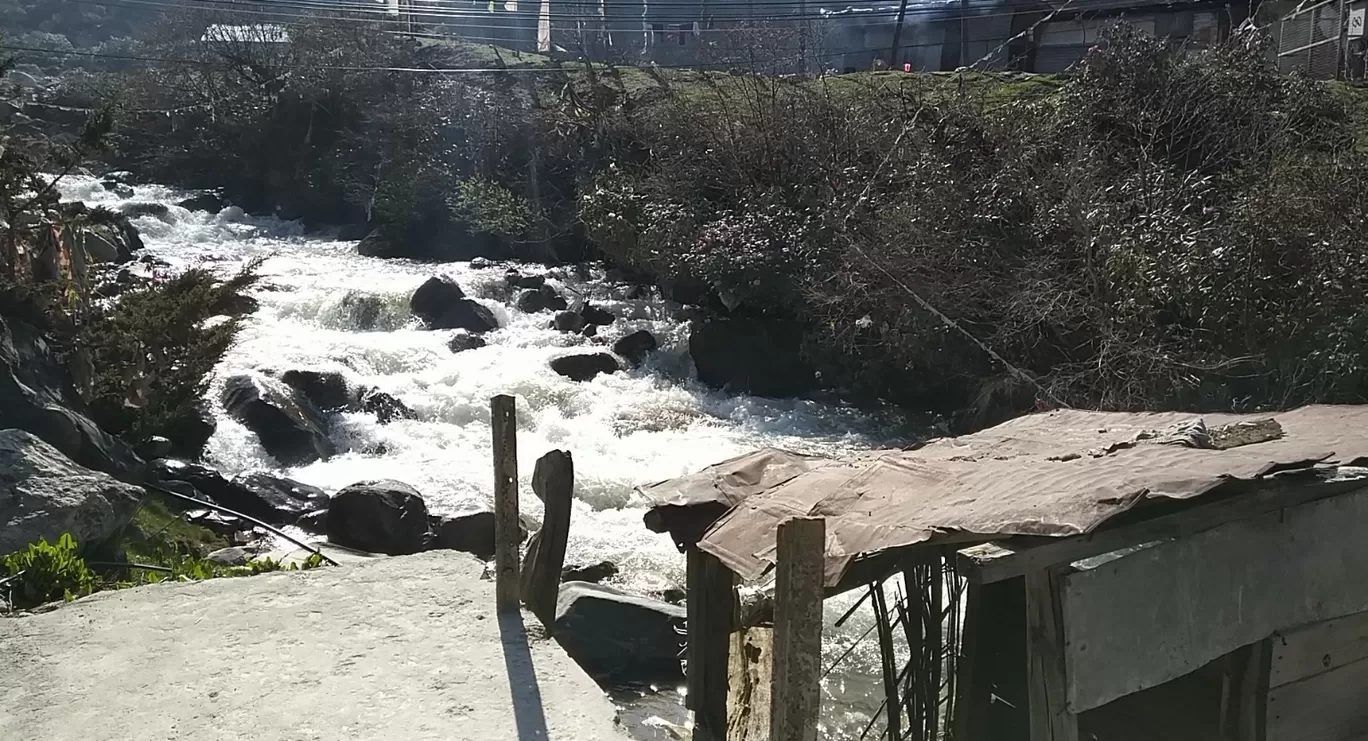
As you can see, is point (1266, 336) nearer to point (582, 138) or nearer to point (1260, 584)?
point (1260, 584)

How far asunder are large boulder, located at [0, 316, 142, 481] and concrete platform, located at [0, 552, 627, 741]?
13.1 ft

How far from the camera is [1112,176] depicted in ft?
47.6

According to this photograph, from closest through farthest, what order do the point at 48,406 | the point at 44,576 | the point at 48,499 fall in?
the point at 44,576 → the point at 48,499 → the point at 48,406

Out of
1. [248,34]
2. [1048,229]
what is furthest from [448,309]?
[248,34]

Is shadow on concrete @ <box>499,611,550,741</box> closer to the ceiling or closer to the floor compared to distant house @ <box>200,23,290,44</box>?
closer to the floor

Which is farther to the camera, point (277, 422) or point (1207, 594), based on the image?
point (277, 422)

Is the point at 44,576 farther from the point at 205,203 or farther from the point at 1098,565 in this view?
the point at 205,203

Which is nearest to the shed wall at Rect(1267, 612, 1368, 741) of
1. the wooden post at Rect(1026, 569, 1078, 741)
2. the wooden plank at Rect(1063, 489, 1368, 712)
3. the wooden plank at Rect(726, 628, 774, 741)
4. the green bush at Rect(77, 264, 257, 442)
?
the wooden plank at Rect(1063, 489, 1368, 712)

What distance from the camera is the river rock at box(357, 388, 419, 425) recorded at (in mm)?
14984

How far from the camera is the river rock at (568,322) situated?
18.7 metres

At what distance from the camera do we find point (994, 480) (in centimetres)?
496

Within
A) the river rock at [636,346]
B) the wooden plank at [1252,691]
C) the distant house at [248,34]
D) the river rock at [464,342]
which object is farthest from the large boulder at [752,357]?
the distant house at [248,34]

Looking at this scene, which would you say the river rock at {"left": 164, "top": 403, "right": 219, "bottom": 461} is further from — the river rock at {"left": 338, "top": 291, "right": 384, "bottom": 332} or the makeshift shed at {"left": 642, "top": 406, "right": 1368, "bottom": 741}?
the makeshift shed at {"left": 642, "top": 406, "right": 1368, "bottom": 741}

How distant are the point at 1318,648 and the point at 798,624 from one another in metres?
2.60
